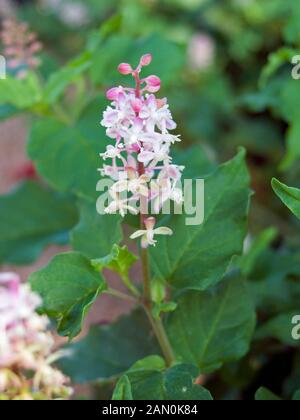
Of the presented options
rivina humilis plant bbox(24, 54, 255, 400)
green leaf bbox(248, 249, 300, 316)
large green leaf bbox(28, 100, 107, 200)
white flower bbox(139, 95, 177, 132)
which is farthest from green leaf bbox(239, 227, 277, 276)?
white flower bbox(139, 95, 177, 132)

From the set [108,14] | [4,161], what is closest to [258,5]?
[108,14]

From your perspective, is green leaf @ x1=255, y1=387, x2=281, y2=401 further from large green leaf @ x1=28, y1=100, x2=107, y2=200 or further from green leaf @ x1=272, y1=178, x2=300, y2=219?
large green leaf @ x1=28, y1=100, x2=107, y2=200

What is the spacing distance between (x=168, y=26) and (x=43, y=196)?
138 centimetres

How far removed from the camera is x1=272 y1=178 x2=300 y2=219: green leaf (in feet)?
2.77

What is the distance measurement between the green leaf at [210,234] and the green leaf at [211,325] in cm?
10

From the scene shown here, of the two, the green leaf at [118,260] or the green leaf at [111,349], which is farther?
the green leaf at [111,349]

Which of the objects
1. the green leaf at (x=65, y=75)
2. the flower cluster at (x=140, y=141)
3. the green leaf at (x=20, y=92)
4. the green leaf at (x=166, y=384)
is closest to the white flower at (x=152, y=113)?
the flower cluster at (x=140, y=141)

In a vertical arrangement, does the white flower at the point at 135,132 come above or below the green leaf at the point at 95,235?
below

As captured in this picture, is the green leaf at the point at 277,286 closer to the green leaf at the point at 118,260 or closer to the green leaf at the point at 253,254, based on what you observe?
the green leaf at the point at 253,254

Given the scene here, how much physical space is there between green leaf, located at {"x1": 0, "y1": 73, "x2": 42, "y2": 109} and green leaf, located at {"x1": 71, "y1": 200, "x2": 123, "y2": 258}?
307 millimetres

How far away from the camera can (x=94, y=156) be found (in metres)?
1.28

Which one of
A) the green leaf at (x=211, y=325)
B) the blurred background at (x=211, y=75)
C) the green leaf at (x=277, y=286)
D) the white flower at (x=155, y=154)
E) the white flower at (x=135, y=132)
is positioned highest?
the blurred background at (x=211, y=75)

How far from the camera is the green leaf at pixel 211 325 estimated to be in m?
1.04

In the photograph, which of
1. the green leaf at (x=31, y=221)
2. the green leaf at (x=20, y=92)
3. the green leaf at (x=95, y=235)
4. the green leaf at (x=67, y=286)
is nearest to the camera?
the green leaf at (x=67, y=286)
